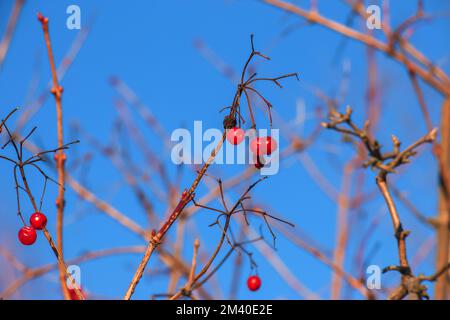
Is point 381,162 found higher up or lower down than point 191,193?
higher up

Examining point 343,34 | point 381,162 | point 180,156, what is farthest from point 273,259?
point 381,162

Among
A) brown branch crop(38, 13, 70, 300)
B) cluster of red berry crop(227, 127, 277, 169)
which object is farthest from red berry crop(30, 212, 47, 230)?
cluster of red berry crop(227, 127, 277, 169)

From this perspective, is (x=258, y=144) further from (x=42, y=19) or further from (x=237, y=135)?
(x=42, y=19)

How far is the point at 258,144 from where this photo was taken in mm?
1612

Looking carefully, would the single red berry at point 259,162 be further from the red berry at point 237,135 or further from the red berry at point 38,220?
the red berry at point 38,220

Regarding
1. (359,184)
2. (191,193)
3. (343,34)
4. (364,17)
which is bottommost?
(191,193)

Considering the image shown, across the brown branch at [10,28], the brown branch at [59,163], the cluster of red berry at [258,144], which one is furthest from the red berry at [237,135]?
the brown branch at [10,28]

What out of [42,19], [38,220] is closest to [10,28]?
[42,19]

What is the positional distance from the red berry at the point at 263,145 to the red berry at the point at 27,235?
24.0 inches

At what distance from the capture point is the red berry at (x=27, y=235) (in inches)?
61.3

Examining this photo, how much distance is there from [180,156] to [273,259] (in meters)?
0.65

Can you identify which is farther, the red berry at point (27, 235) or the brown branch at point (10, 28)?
the brown branch at point (10, 28)
